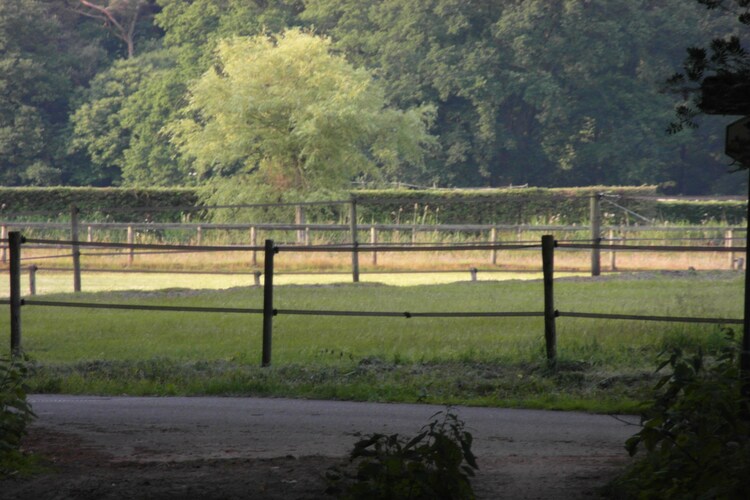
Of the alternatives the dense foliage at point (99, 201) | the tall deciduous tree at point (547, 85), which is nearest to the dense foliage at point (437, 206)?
Result: the dense foliage at point (99, 201)

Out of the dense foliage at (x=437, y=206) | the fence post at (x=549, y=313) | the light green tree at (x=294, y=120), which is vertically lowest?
the fence post at (x=549, y=313)

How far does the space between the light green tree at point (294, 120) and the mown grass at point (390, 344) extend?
49.9ft

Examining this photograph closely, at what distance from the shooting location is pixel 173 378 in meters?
12.1

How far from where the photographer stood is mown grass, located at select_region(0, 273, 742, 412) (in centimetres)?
1135

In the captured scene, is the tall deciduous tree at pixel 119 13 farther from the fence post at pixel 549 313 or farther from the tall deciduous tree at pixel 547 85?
the fence post at pixel 549 313

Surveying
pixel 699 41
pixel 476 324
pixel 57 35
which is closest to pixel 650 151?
pixel 699 41

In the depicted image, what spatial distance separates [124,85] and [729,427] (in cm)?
5711

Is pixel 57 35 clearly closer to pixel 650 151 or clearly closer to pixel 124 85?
pixel 124 85

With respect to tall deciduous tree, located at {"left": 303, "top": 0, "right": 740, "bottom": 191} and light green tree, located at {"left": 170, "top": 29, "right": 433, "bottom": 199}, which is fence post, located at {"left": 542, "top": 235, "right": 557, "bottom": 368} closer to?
light green tree, located at {"left": 170, "top": 29, "right": 433, "bottom": 199}

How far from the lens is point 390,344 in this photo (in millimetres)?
15102

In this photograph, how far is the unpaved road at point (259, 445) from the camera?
22.1ft

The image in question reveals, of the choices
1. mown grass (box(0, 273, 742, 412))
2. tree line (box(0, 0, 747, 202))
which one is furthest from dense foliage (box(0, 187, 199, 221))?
mown grass (box(0, 273, 742, 412))

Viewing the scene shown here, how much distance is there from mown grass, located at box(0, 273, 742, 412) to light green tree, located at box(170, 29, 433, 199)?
15.2 m

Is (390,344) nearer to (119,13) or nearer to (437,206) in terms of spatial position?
(437,206)
